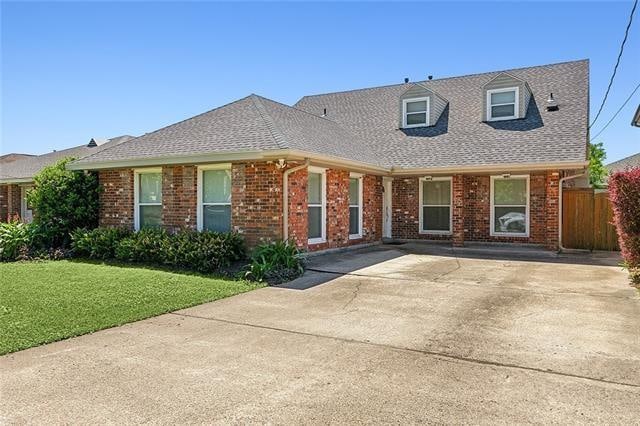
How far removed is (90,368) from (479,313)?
498 cm

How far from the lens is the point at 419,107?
17.4 metres

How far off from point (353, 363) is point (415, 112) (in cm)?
1429

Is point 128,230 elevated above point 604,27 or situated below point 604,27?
below

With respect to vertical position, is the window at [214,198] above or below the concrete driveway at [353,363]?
above

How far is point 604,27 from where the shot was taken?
11.4m

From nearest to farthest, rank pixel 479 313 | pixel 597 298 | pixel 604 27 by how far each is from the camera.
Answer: pixel 479 313, pixel 597 298, pixel 604 27

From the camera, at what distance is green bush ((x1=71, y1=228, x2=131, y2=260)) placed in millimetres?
11617

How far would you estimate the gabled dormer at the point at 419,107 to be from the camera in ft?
56.0

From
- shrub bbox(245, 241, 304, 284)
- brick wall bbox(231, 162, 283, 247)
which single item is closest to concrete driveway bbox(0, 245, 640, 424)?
shrub bbox(245, 241, 304, 284)

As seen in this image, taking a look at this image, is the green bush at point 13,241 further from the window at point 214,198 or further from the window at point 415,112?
the window at point 415,112

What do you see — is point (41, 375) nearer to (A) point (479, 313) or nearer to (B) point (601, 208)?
(A) point (479, 313)

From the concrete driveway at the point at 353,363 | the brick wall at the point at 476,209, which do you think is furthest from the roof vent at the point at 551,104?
Result: the concrete driveway at the point at 353,363

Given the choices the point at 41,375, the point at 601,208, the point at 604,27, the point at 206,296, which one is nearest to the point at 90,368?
the point at 41,375

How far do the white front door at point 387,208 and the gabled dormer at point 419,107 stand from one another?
2.82 meters
